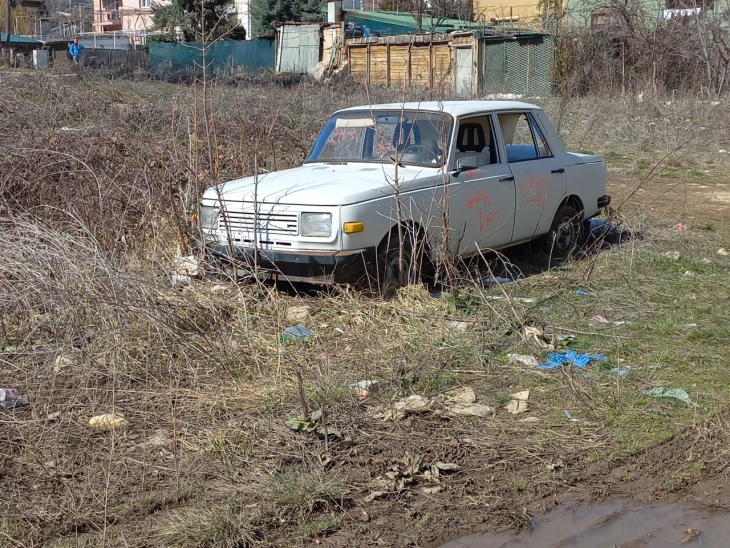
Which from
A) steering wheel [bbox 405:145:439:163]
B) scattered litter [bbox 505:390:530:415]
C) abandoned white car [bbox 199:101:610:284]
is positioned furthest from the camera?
steering wheel [bbox 405:145:439:163]

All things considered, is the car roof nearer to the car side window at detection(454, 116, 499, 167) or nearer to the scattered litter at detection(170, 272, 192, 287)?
the car side window at detection(454, 116, 499, 167)

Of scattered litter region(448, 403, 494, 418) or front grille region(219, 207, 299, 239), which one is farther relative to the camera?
front grille region(219, 207, 299, 239)

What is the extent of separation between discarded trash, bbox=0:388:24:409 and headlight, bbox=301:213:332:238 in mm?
2408

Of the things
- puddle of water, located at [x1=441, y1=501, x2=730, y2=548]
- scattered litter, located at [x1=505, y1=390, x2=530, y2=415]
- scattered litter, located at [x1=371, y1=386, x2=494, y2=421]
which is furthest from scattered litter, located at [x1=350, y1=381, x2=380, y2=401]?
puddle of water, located at [x1=441, y1=501, x2=730, y2=548]

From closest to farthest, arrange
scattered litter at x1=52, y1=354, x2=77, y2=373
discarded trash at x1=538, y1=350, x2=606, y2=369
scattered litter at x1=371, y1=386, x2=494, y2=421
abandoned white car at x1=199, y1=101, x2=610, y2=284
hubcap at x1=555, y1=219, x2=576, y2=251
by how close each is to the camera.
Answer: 1. scattered litter at x1=371, y1=386, x2=494, y2=421
2. scattered litter at x1=52, y1=354, x2=77, y2=373
3. discarded trash at x1=538, y1=350, x2=606, y2=369
4. abandoned white car at x1=199, y1=101, x2=610, y2=284
5. hubcap at x1=555, y1=219, x2=576, y2=251

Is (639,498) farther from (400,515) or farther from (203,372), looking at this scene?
(203,372)

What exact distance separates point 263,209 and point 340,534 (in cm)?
338

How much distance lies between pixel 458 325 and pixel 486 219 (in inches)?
65.8

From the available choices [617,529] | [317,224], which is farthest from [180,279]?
[617,529]

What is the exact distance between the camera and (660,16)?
2606 cm

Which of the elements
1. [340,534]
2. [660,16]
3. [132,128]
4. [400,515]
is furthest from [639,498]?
[660,16]

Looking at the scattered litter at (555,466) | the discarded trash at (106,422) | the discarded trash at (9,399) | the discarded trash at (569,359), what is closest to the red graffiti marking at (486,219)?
the discarded trash at (569,359)

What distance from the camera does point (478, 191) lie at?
7.22 m

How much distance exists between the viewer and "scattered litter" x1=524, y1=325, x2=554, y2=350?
5.68 metres
